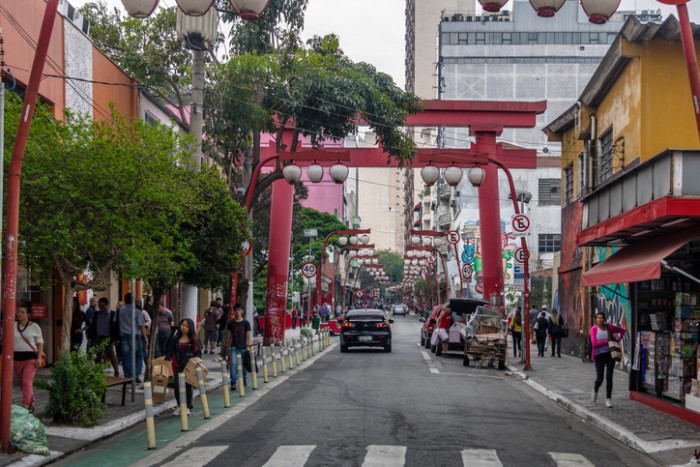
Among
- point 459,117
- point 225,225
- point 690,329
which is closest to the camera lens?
point 690,329

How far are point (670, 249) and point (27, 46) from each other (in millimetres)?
15212

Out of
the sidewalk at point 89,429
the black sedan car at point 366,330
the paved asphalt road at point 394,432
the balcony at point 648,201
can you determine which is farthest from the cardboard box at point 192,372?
the black sedan car at point 366,330

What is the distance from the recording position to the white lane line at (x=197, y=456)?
1093 cm

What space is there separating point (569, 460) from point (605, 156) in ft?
64.0

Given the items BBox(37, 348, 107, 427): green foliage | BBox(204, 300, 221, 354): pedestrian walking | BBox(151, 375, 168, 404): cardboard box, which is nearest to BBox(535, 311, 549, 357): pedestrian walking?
BBox(204, 300, 221, 354): pedestrian walking

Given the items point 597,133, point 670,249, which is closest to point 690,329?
point 670,249

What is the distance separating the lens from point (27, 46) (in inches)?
874

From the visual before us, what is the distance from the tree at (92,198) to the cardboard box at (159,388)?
6.06 feet

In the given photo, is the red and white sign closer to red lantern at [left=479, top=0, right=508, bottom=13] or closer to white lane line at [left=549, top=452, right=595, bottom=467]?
white lane line at [left=549, top=452, right=595, bottom=467]

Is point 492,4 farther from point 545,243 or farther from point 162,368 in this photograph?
point 545,243

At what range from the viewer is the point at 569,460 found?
11.4m

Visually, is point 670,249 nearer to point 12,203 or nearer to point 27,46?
point 12,203

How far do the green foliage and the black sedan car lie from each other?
20.5 metres

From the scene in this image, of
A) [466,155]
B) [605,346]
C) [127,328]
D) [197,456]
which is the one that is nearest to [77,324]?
[127,328]
